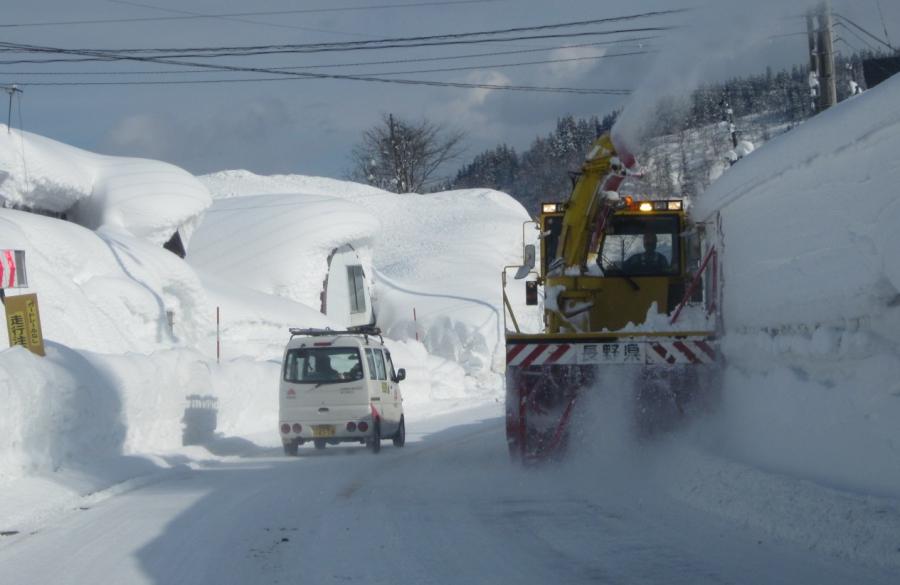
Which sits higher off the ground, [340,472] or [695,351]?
[695,351]

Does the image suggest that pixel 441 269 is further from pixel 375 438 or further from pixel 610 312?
pixel 610 312

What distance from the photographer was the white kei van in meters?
18.6

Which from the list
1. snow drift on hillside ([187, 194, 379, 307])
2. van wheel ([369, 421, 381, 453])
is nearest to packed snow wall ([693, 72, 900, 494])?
van wheel ([369, 421, 381, 453])

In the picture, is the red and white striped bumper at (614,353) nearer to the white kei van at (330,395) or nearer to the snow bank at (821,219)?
the snow bank at (821,219)

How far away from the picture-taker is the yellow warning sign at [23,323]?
47.7 ft

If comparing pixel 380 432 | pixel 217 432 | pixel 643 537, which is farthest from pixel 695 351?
pixel 217 432

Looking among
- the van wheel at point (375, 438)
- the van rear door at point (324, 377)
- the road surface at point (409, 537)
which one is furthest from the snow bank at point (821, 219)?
the van rear door at point (324, 377)

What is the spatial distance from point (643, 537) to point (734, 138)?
996 inches

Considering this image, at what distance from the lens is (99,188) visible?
31781 mm

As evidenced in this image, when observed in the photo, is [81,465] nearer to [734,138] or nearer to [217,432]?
[217,432]

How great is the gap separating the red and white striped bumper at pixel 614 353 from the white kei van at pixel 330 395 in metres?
5.99

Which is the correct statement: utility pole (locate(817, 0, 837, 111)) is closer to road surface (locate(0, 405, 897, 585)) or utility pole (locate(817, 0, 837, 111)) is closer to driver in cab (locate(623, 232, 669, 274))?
driver in cab (locate(623, 232, 669, 274))

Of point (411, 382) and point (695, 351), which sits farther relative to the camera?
point (411, 382)

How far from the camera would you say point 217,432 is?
2123cm
